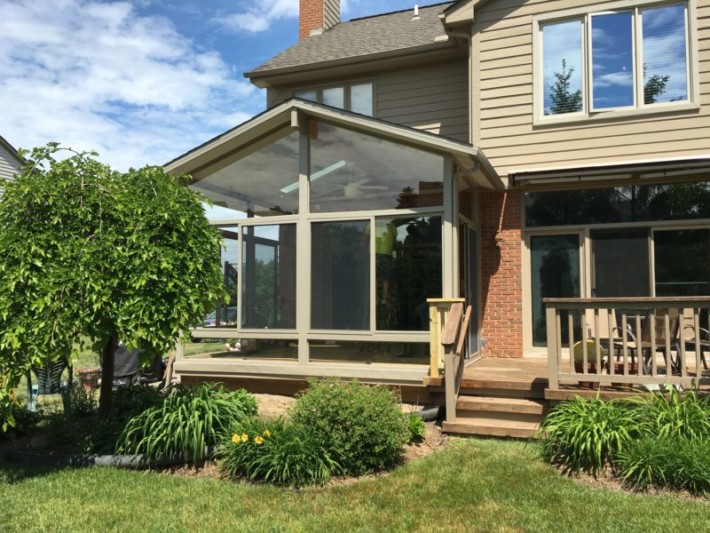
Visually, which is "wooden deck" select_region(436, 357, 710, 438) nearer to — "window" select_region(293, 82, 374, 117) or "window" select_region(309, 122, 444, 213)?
"window" select_region(309, 122, 444, 213)

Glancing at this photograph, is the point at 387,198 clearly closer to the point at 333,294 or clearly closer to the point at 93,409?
the point at 333,294

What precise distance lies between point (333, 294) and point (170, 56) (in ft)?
29.1

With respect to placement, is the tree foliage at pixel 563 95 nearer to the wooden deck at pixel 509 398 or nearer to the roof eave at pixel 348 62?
the roof eave at pixel 348 62

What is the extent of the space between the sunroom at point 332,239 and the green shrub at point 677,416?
2761 millimetres

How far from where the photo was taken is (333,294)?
26.7 feet

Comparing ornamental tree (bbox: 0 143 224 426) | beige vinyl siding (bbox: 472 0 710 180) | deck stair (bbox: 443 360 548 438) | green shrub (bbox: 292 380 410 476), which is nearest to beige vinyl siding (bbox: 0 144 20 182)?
ornamental tree (bbox: 0 143 224 426)

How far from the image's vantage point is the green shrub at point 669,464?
15.1 feet

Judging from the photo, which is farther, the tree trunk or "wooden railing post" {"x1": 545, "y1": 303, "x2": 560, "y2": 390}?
the tree trunk

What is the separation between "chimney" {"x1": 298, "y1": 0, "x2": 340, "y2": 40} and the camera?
1504 centimetres

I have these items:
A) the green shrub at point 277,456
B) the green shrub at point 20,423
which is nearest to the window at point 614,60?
the green shrub at point 277,456

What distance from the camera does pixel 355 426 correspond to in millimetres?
5289

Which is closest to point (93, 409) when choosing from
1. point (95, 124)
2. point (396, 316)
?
point (396, 316)

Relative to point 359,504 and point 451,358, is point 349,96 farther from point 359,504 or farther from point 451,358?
point 359,504

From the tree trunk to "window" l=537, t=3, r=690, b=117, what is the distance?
7.48 meters
